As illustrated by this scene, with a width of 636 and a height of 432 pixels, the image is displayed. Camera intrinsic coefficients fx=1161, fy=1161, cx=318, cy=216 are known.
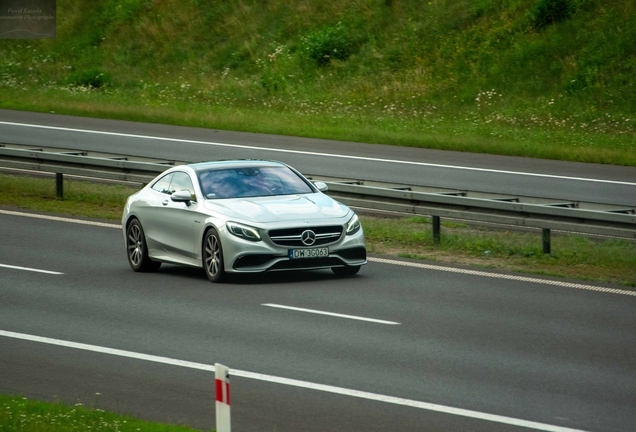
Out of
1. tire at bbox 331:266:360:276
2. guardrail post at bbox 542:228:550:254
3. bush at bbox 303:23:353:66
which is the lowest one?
tire at bbox 331:266:360:276

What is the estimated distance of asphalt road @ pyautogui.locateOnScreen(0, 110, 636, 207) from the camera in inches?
904

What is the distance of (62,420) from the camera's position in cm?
789

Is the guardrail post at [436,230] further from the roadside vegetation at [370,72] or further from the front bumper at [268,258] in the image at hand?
the roadside vegetation at [370,72]

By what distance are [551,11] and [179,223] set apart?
73.7 ft

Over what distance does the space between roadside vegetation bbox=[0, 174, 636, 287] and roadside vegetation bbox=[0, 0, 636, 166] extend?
9205mm

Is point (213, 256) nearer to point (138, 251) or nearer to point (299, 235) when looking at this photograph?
point (299, 235)

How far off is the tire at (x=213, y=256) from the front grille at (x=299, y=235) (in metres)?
0.69

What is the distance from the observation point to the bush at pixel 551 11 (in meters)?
34.6

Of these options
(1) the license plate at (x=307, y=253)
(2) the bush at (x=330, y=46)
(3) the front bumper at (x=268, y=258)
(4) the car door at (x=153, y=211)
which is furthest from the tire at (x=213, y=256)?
(2) the bush at (x=330, y=46)

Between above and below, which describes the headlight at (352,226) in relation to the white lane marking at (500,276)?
above

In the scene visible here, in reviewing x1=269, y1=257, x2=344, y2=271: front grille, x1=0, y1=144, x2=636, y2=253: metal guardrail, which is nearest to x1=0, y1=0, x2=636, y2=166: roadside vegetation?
x1=0, y1=144, x2=636, y2=253: metal guardrail

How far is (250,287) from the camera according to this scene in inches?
550

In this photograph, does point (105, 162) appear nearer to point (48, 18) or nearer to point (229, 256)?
point (229, 256)

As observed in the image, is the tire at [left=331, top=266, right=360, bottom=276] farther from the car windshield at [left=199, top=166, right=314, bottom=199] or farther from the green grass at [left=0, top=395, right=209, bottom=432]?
the green grass at [left=0, top=395, right=209, bottom=432]
